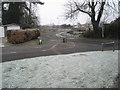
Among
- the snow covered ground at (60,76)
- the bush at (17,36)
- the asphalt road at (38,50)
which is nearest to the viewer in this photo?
the snow covered ground at (60,76)

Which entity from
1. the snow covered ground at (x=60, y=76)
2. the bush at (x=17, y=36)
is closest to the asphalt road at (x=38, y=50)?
the snow covered ground at (x=60, y=76)

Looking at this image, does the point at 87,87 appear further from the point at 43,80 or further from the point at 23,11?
the point at 23,11

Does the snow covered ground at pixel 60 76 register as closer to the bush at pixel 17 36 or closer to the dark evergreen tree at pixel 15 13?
the bush at pixel 17 36

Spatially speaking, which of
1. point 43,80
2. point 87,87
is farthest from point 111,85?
point 43,80

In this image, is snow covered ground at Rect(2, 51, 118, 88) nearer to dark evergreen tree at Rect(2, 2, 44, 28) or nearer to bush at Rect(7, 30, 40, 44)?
bush at Rect(7, 30, 40, 44)

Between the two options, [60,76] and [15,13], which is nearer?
[60,76]

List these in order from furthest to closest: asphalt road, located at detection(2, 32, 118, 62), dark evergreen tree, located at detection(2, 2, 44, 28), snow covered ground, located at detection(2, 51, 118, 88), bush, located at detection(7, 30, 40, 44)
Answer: dark evergreen tree, located at detection(2, 2, 44, 28) → bush, located at detection(7, 30, 40, 44) → asphalt road, located at detection(2, 32, 118, 62) → snow covered ground, located at detection(2, 51, 118, 88)

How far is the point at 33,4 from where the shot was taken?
3744cm

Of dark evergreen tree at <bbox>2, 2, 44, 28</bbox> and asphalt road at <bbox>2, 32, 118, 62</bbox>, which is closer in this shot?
asphalt road at <bbox>2, 32, 118, 62</bbox>

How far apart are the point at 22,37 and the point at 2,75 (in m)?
15.6

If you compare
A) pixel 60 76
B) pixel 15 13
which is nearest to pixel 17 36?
pixel 15 13

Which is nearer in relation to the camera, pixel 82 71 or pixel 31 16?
pixel 82 71

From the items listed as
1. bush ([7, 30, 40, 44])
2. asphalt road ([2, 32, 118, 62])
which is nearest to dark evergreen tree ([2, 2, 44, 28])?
bush ([7, 30, 40, 44])

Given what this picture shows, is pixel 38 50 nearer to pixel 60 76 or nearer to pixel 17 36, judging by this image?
pixel 60 76
